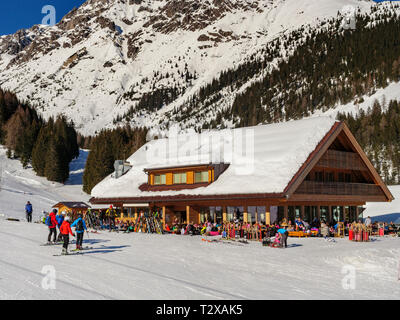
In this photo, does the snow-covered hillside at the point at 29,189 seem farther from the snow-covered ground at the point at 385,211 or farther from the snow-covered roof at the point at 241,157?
the snow-covered ground at the point at 385,211

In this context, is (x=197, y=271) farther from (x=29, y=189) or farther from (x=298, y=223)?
(x=29, y=189)

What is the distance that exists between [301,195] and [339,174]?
22.5 ft

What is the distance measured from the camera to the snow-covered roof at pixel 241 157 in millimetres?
26078

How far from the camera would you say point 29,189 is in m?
58.8

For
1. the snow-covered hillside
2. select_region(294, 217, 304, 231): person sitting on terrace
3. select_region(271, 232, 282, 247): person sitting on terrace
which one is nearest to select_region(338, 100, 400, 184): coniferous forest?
the snow-covered hillside

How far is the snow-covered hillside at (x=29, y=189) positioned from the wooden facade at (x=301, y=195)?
1311 cm

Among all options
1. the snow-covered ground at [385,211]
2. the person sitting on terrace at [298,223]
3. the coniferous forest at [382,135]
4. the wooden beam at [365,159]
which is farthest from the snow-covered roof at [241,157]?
the coniferous forest at [382,135]

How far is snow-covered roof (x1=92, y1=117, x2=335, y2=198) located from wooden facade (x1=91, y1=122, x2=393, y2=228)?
0.41 meters

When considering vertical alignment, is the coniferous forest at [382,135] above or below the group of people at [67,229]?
above

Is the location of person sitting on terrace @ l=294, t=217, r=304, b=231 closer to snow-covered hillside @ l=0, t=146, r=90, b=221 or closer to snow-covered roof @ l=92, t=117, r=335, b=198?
snow-covered roof @ l=92, t=117, r=335, b=198

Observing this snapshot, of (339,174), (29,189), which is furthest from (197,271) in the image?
(29,189)

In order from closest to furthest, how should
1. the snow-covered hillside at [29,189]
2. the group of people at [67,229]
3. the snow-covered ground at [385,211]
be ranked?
the group of people at [67,229] → the snow-covered ground at [385,211] → the snow-covered hillside at [29,189]

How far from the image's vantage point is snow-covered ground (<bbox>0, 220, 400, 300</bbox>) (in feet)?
A: 35.0
